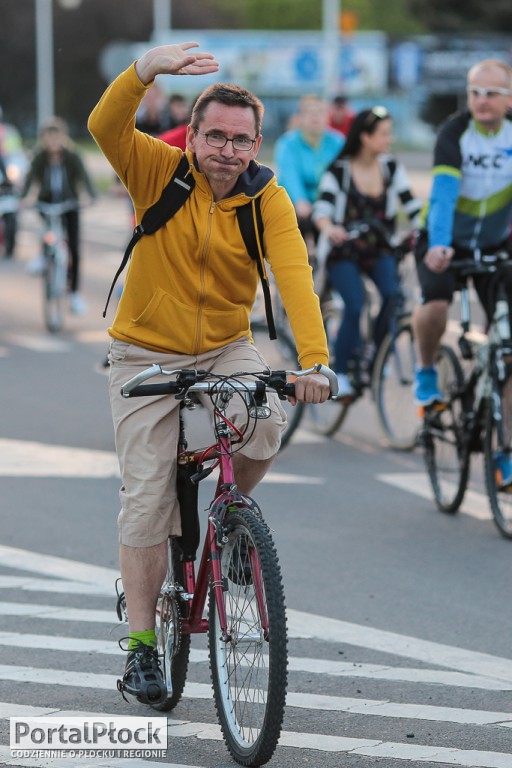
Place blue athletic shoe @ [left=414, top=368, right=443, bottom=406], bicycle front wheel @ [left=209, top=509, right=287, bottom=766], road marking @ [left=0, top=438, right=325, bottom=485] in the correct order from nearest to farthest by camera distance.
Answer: bicycle front wheel @ [left=209, top=509, right=287, bottom=766] → blue athletic shoe @ [left=414, top=368, right=443, bottom=406] → road marking @ [left=0, top=438, right=325, bottom=485]

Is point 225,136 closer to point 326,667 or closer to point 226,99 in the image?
point 226,99

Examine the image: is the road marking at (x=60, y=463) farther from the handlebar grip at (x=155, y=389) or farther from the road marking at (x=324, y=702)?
the handlebar grip at (x=155, y=389)

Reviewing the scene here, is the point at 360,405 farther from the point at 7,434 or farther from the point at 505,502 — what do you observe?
the point at 505,502

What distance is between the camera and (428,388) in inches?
339

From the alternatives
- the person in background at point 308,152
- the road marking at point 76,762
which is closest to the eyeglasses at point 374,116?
the person in background at point 308,152

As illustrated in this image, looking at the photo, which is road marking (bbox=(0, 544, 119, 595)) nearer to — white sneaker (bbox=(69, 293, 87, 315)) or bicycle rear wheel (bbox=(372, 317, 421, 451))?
bicycle rear wheel (bbox=(372, 317, 421, 451))

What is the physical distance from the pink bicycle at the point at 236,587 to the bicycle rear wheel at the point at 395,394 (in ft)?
17.4

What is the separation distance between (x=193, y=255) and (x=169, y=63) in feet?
1.96

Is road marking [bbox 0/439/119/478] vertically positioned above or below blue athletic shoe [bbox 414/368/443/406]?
below

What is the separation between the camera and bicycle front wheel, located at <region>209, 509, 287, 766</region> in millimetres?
4508

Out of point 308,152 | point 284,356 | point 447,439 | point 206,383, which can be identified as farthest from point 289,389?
point 308,152

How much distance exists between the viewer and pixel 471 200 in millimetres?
8227

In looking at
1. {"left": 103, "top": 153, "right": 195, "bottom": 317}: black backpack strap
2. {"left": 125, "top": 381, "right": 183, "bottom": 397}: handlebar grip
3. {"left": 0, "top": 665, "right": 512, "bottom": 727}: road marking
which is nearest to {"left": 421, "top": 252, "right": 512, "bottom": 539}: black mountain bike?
{"left": 0, "top": 665, "right": 512, "bottom": 727}: road marking

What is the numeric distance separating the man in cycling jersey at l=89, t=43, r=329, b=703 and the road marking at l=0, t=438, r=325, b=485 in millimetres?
3985
